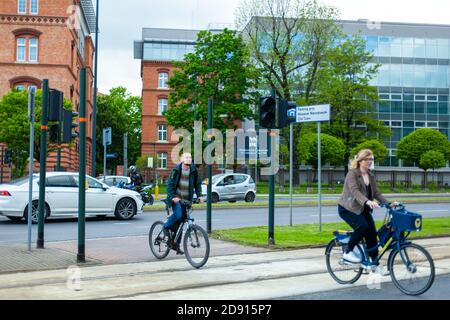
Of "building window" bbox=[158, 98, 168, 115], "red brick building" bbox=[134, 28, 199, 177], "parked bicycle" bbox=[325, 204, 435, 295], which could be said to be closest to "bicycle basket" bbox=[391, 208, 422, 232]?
"parked bicycle" bbox=[325, 204, 435, 295]

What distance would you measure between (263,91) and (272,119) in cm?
4460

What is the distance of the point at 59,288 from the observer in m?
7.70

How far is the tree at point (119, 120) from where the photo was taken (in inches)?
3320

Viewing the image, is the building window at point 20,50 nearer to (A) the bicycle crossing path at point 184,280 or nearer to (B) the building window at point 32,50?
(B) the building window at point 32,50

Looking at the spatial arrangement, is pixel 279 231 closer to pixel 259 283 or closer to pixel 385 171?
pixel 259 283

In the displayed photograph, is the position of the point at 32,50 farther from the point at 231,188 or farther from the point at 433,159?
the point at 433,159

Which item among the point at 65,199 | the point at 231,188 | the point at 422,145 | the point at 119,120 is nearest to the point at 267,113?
the point at 65,199

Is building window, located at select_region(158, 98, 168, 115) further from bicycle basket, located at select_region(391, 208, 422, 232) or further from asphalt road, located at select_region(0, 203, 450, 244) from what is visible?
bicycle basket, located at select_region(391, 208, 422, 232)

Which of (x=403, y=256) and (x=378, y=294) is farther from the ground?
(x=403, y=256)

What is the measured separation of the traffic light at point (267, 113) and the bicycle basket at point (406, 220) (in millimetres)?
4938

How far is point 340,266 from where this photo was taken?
318 inches

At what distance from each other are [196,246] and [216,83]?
4557 cm

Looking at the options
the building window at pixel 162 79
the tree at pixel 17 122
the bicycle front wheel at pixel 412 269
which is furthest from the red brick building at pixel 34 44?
the bicycle front wheel at pixel 412 269
